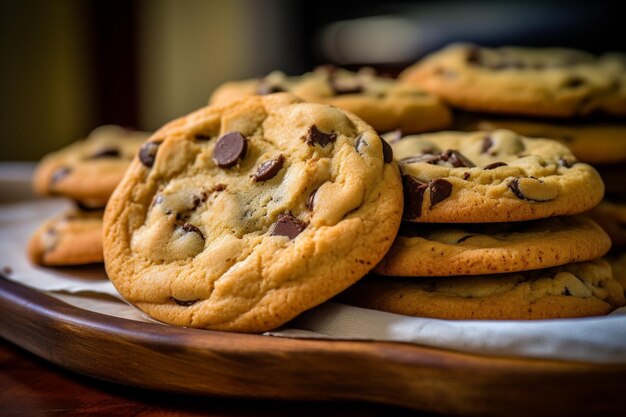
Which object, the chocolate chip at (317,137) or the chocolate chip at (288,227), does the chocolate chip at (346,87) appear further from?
the chocolate chip at (288,227)

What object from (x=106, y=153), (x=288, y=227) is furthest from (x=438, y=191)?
(x=106, y=153)

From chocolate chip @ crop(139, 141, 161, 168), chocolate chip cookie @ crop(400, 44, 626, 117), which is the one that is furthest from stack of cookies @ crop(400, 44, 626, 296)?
chocolate chip @ crop(139, 141, 161, 168)

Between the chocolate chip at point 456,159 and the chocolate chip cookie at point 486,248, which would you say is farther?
the chocolate chip at point 456,159

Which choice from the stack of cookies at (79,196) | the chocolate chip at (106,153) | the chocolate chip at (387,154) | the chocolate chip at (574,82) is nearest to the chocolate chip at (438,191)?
the chocolate chip at (387,154)

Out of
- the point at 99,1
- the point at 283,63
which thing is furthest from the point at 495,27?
the point at 99,1

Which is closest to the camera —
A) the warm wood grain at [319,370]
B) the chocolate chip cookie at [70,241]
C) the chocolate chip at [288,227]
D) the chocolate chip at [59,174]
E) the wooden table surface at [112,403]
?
the warm wood grain at [319,370]

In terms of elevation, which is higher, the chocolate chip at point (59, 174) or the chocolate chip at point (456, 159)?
the chocolate chip at point (456, 159)

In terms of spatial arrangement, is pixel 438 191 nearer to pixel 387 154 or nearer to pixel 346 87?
pixel 387 154
